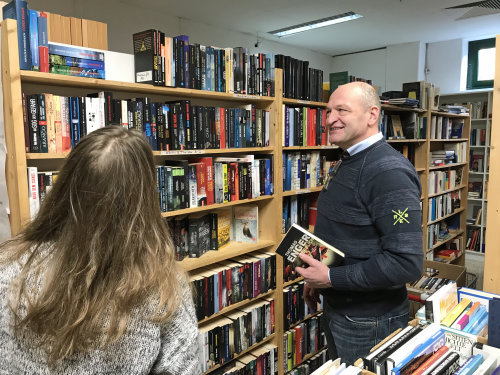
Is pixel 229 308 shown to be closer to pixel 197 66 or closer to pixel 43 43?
pixel 197 66

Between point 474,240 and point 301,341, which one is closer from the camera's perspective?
point 301,341

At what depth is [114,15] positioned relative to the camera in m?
3.79

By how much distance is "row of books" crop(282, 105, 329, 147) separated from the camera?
8.86ft

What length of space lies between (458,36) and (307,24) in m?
2.43

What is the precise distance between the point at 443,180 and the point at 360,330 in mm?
3861

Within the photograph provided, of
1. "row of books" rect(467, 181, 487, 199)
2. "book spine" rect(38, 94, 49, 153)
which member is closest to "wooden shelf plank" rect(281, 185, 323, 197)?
"book spine" rect(38, 94, 49, 153)

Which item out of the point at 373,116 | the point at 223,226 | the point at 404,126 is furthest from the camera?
the point at 404,126

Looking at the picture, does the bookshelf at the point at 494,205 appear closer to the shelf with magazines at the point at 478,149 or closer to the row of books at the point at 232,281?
the row of books at the point at 232,281

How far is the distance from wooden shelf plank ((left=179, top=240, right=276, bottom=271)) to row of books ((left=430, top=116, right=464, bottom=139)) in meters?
2.96

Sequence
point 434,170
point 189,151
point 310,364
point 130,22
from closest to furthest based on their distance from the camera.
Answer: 1. point 189,151
2. point 310,364
3. point 130,22
4. point 434,170

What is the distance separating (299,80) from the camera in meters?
2.77

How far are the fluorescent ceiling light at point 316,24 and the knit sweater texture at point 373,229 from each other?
338 centimetres

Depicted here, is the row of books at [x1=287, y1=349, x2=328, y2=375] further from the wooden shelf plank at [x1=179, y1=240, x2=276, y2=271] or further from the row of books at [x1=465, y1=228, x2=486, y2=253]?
the row of books at [x1=465, y1=228, x2=486, y2=253]

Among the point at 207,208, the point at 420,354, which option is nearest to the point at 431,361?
the point at 420,354
